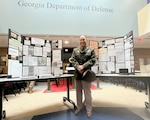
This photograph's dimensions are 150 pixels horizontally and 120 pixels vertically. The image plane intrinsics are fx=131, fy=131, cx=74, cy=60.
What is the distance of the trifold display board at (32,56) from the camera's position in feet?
7.79

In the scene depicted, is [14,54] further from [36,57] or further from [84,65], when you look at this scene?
[84,65]

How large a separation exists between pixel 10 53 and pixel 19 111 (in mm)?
1412

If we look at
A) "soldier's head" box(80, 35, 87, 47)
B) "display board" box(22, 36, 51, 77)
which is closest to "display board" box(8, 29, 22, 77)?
"display board" box(22, 36, 51, 77)

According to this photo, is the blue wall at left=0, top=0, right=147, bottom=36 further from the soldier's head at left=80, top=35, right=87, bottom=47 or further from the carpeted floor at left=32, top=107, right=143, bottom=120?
the carpeted floor at left=32, top=107, right=143, bottom=120

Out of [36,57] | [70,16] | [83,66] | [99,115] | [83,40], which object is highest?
[70,16]

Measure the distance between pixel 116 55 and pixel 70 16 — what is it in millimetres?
2743

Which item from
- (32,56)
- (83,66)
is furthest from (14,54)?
(83,66)

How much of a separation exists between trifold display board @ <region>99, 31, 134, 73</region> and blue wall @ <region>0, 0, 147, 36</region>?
6.64 feet

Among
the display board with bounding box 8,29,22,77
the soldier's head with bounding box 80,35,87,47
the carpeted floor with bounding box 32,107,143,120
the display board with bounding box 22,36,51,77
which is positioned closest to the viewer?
the display board with bounding box 8,29,22,77

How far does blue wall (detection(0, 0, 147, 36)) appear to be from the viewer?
186 inches

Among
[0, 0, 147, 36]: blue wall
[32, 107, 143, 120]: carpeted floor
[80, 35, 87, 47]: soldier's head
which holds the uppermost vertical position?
[0, 0, 147, 36]: blue wall

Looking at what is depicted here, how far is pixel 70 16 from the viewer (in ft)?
16.5

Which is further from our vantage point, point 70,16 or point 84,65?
point 70,16

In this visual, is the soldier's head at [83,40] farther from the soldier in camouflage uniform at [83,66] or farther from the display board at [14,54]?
the display board at [14,54]
